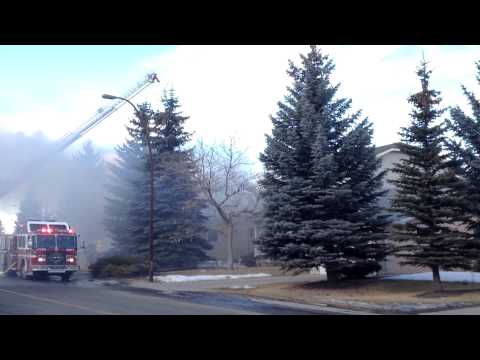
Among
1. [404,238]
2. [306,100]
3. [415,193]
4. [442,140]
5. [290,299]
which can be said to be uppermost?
[306,100]

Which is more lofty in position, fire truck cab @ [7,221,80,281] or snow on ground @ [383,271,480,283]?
fire truck cab @ [7,221,80,281]

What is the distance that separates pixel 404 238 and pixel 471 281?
13.6 feet

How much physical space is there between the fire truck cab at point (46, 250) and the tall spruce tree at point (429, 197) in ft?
55.6

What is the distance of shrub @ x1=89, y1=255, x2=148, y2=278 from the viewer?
29.8m

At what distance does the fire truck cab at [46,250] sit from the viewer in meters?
27.0

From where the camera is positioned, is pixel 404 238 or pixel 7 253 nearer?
pixel 404 238

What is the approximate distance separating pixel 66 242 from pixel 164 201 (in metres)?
8.59

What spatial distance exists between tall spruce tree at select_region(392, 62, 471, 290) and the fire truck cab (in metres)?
17.0

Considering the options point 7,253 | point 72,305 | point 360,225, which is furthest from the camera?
point 7,253

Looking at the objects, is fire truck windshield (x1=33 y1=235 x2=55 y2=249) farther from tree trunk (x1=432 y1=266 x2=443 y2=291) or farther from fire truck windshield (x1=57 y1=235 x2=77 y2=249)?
tree trunk (x1=432 y1=266 x2=443 y2=291)

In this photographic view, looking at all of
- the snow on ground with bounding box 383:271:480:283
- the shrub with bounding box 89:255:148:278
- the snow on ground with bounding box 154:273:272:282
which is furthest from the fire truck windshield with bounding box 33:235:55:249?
the snow on ground with bounding box 383:271:480:283

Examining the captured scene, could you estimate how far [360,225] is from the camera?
2045 centimetres
